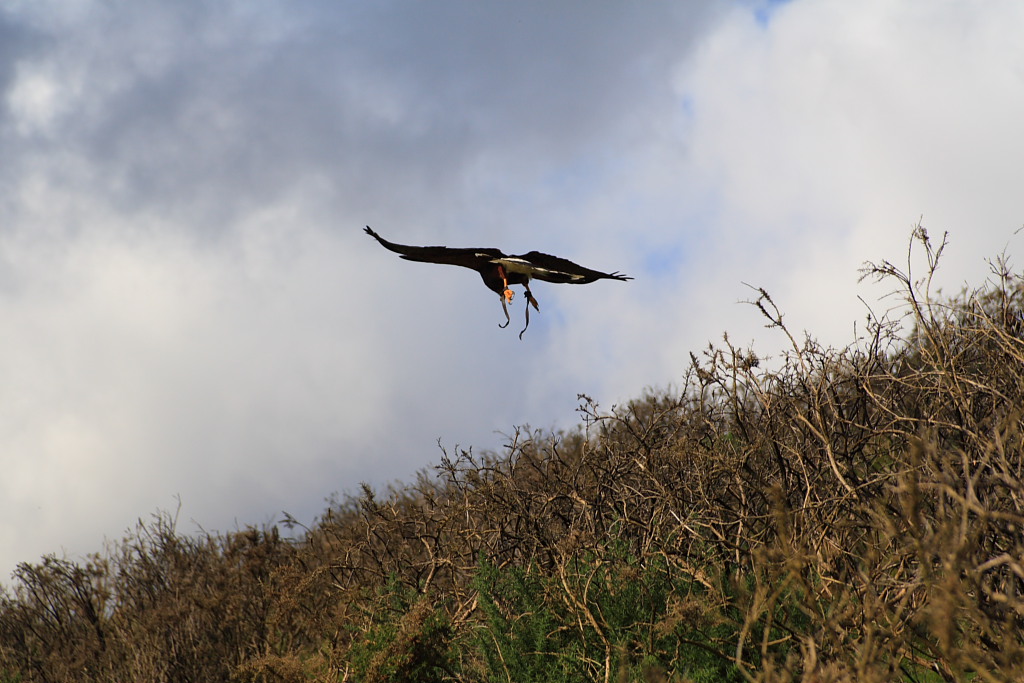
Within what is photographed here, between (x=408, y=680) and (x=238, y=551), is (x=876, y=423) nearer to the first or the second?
(x=408, y=680)

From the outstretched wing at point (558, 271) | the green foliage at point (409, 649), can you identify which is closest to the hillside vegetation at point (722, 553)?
the green foliage at point (409, 649)

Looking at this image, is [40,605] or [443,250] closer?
[443,250]

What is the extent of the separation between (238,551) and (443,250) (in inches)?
282

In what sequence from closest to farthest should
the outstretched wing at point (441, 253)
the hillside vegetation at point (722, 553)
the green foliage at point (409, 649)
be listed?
the hillside vegetation at point (722, 553) → the outstretched wing at point (441, 253) → the green foliage at point (409, 649)

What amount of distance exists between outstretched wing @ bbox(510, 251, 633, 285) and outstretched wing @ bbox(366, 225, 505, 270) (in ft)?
0.60

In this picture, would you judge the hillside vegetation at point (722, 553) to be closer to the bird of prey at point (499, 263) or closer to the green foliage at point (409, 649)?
the green foliage at point (409, 649)

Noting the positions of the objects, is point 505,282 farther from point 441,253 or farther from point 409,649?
point 409,649

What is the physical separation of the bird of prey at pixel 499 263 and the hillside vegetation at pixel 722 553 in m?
1.28

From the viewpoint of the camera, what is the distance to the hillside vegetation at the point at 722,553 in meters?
4.23

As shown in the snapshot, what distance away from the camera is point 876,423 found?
20.0 feet

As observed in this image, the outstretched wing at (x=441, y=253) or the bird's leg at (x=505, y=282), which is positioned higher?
the outstretched wing at (x=441, y=253)

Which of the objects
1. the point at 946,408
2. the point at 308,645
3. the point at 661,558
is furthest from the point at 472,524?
the point at 946,408

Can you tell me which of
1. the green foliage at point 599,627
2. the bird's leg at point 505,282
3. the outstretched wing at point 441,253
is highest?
the outstretched wing at point 441,253

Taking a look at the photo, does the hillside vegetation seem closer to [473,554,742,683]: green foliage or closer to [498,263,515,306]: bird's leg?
[473,554,742,683]: green foliage
